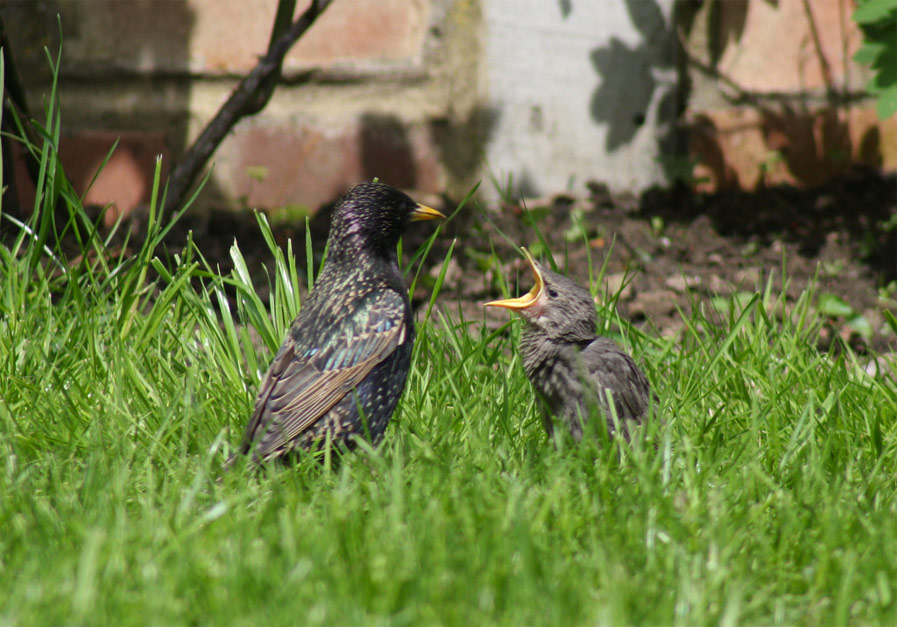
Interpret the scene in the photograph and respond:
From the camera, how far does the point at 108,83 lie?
16.2 feet

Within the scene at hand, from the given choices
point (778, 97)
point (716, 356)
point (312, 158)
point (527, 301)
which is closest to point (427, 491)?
point (527, 301)

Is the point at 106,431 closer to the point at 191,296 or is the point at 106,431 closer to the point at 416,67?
the point at 191,296

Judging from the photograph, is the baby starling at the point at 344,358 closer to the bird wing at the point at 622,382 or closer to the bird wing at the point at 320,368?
the bird wing at the point at 320,368

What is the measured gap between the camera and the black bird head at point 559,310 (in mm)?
3156

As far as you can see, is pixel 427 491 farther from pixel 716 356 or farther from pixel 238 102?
pixel 238 102

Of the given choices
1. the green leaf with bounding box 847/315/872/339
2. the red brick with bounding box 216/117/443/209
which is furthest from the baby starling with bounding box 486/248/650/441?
the red brick with bounding box 216/117/443/209

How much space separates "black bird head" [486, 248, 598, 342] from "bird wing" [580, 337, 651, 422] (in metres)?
0.18

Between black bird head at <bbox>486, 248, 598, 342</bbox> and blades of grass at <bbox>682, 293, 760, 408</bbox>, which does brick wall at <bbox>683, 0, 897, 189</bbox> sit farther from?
black bird head at <bbox>486, 248, 598, 342</bbox>

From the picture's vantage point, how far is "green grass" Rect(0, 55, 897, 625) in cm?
183

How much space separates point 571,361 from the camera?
120 inches

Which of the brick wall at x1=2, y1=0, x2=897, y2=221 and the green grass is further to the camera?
the brick wall at x1=2, y1=0, x2=897, y2=221

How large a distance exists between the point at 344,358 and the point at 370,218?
48 centimetres

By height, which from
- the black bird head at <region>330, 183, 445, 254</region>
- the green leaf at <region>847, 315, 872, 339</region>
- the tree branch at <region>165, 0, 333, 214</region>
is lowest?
the green leaf at <region>847, 315, 872, 339</region>

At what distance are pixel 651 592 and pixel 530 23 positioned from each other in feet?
12.1
